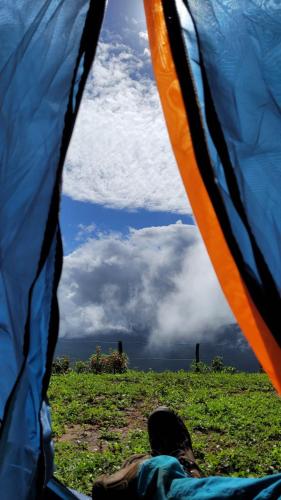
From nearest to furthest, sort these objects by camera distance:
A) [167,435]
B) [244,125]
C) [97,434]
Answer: [244,125] → [167,435] → [97,434]

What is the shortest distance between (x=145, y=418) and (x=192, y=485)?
4.24m

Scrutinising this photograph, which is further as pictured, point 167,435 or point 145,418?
point 145,418

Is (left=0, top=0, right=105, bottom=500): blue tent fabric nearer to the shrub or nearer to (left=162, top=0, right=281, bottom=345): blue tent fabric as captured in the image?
(left=162, top=0, right=281, bottom=345): blue tent fabric

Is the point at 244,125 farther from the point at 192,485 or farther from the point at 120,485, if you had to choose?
the point at 120,485

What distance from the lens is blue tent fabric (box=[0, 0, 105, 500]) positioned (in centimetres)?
163

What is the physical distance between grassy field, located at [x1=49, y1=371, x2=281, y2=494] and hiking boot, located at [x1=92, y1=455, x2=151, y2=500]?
1576mm

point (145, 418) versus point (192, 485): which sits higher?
point (192, 485)

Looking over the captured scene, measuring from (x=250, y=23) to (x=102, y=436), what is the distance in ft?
14.7

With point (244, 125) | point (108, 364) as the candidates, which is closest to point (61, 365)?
point (108, 364)

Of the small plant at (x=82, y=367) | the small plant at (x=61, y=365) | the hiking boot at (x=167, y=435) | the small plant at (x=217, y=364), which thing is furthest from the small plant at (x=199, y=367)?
the hiking boot at (x=167, y=435)

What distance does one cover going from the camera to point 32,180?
1680 mm

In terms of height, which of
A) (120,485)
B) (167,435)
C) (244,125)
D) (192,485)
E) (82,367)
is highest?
(244,125)

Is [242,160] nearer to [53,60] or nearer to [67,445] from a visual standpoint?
[53,60]

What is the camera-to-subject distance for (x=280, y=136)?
151 cm
